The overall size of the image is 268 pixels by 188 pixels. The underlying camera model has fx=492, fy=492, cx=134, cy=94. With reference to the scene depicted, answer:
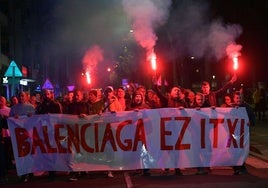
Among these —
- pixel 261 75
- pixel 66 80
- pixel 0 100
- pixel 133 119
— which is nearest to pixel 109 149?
pixel 133 119

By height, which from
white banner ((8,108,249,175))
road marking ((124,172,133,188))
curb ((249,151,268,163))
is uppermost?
white banner ((8,108,249,175))

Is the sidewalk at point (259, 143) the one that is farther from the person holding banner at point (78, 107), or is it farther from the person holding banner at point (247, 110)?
the person holding banner at point (78, 107)

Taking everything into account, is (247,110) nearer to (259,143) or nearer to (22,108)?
(259,143)

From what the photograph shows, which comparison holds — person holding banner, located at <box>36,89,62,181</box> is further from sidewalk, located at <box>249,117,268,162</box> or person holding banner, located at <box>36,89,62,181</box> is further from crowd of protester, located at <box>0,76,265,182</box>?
sidewalk, located at <box>249,117,268,162</box>

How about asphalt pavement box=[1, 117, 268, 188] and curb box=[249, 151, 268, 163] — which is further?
curb box=[249, 151, 268, 163]

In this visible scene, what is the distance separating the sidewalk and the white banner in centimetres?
227

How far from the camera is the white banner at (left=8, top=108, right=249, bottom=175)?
9875 mm

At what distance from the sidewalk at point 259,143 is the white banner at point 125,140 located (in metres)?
2.27

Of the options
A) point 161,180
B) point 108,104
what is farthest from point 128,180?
point 108,104

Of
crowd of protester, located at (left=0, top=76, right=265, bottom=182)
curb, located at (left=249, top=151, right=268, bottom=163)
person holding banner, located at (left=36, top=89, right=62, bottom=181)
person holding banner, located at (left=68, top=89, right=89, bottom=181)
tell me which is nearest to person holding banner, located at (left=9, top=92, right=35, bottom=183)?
crowd of protester, located at (left=0, top=76, right=265, bottom=182)

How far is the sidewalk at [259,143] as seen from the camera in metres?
12.5

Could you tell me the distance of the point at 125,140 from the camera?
9.93 m

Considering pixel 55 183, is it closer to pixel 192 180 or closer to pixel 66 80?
pixel 192 180

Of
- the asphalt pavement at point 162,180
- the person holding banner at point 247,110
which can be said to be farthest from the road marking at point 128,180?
the person holding banner at point 247,110
